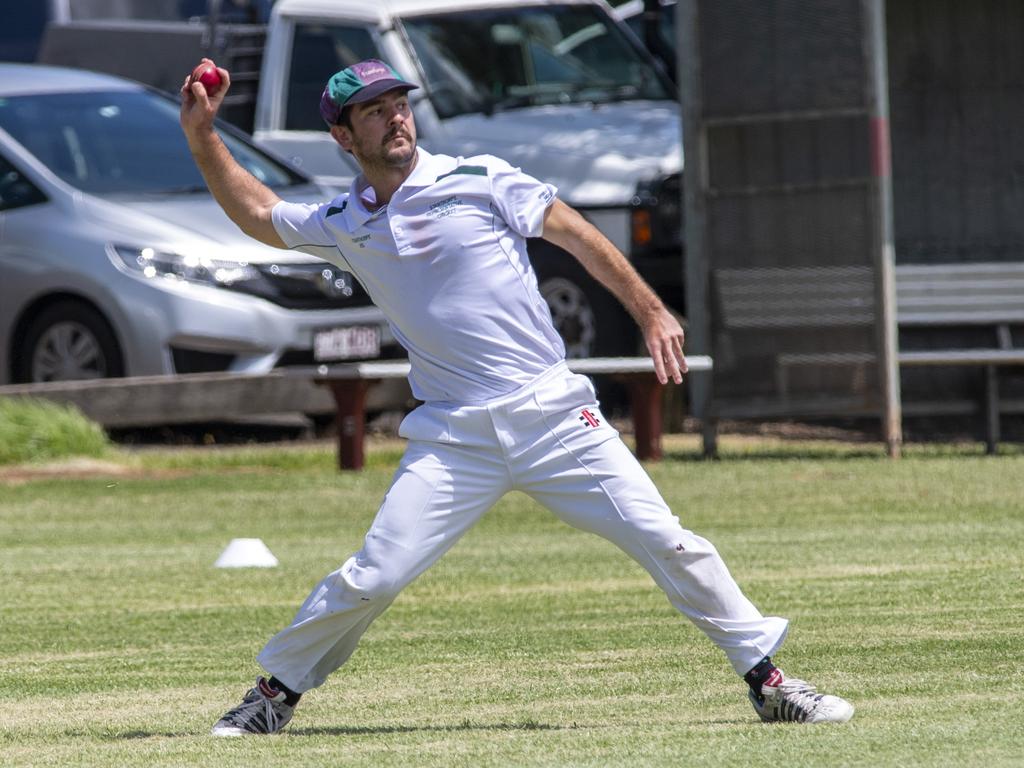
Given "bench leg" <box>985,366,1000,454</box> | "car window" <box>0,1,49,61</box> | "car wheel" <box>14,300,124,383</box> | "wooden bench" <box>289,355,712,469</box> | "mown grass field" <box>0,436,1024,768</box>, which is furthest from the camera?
"car window" <box>0,1,49,61</box>

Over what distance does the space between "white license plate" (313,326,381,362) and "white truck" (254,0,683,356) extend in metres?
1.49

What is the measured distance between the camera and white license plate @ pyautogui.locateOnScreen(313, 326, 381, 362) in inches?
557

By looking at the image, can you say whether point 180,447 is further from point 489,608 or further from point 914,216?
point 489,608

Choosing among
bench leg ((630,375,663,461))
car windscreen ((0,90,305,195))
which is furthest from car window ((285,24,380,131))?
bench leg ((630,375,663,461))

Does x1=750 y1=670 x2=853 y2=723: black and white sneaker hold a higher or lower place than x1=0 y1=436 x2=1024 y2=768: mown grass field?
higher

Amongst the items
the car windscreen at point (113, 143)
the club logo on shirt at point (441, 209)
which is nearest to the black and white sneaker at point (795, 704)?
the club logo on shirt at point (441, 209)

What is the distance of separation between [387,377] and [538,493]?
7.72 meters

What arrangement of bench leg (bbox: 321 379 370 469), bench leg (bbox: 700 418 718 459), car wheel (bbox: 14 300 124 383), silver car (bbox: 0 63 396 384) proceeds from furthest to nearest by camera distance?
bench leg (bbox: 700 418 718 459) < car wheel (bbox: 14 300 124 383) < silver car (bbox: 0 63 396 384) < bench leg (bbox: 321 379 370 469)

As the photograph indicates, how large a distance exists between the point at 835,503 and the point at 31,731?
6.43 m

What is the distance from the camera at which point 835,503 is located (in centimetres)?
1173

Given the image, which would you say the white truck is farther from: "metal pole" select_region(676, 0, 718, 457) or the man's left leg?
the man's left leg

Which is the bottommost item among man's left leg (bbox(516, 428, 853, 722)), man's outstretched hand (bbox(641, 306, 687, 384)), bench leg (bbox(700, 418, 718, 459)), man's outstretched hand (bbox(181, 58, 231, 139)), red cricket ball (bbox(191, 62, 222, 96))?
bench leg (bbox(700, 418, 718, 459))

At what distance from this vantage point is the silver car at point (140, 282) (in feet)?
45.3

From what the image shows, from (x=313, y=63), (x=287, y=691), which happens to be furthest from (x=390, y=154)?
(x=313, y=63)
